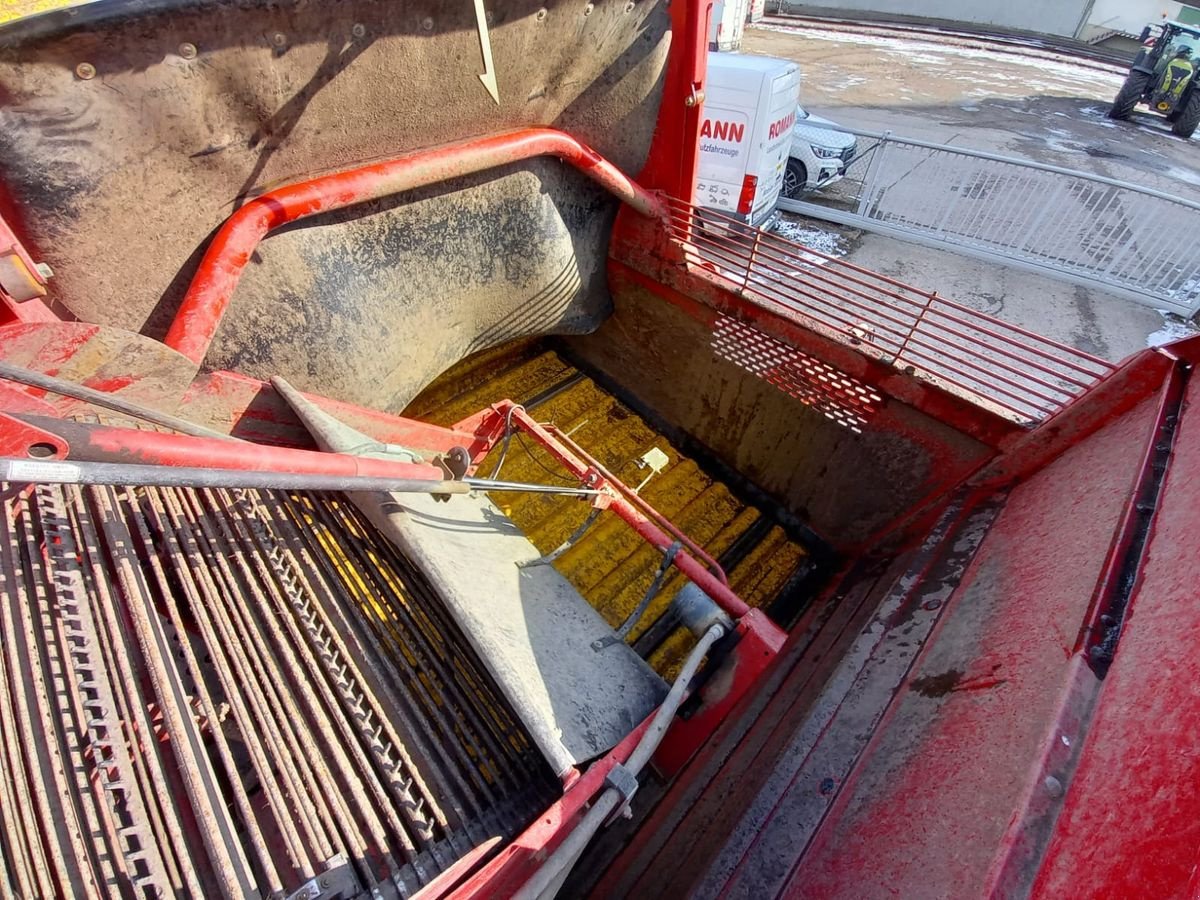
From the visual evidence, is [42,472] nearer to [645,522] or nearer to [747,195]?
[645,522]

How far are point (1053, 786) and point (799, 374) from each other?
9.13ft

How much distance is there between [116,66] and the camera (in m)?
2.01

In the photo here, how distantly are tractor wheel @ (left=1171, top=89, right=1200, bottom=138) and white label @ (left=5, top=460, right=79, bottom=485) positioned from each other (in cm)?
2148

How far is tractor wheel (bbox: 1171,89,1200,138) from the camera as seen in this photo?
14.0 meters

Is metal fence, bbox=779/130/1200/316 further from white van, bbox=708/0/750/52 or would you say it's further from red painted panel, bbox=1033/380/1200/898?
red painted panel, bbox=1033/380/1200/898

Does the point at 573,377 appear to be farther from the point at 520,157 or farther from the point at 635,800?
the point at 635,800

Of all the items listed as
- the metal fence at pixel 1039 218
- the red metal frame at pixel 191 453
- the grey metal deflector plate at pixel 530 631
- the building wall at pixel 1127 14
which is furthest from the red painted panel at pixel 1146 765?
the building wall at pixel 1127 14

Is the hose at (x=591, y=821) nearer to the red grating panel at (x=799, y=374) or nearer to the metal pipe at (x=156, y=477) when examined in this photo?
the metal pipe at (x=156, y=477)

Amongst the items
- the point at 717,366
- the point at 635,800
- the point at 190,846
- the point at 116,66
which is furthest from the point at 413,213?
the point at 635,800

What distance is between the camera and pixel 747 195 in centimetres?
780

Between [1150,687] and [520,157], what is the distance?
339cm

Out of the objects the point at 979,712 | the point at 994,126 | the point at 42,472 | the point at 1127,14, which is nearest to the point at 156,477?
the point at 42,472

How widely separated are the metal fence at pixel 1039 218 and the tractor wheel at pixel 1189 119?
11029 millimetres

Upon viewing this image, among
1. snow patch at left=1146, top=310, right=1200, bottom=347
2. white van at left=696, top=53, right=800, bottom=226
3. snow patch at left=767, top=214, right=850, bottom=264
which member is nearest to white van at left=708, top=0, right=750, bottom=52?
snow patch at left=767, top=214, right=850, bottom=264
